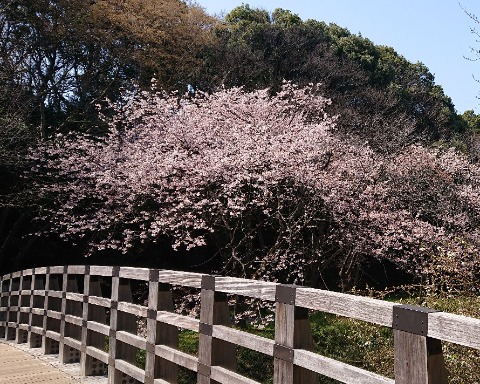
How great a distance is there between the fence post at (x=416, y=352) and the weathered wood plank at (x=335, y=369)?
9 centimetres

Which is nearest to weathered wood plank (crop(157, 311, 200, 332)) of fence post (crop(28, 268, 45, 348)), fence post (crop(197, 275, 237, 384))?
fence post (crop(197, 275, 237, 384))

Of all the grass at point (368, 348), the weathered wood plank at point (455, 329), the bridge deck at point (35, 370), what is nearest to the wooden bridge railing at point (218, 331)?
the weathered wood plank at point (455, 329)

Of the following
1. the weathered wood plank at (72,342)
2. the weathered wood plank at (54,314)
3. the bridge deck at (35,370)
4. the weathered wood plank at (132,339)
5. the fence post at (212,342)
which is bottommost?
the bridge deck at (35,370)

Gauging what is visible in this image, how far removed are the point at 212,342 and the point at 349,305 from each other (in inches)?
57.5

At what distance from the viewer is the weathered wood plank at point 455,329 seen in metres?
1.96

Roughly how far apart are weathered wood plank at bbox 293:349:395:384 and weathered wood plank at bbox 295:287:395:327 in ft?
0.75

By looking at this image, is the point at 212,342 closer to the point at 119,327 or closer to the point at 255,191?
the point at 119,327

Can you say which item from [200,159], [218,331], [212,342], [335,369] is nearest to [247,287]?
[218,331]

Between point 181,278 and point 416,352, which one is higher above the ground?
point 181,278

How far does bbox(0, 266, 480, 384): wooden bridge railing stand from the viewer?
7.29ft

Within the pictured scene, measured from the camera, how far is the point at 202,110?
15.5 meters

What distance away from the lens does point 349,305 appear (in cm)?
263

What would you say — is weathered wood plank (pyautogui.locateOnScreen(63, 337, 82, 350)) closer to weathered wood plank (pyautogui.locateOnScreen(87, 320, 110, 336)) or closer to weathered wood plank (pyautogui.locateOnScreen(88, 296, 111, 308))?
weathered wood plank (pyautogui.locateOnScreen(87, 320, 110, 336))

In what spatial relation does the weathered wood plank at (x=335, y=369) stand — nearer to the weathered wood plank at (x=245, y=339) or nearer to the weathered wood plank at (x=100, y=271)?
the weathered wood plank at (x=245, y=339)
